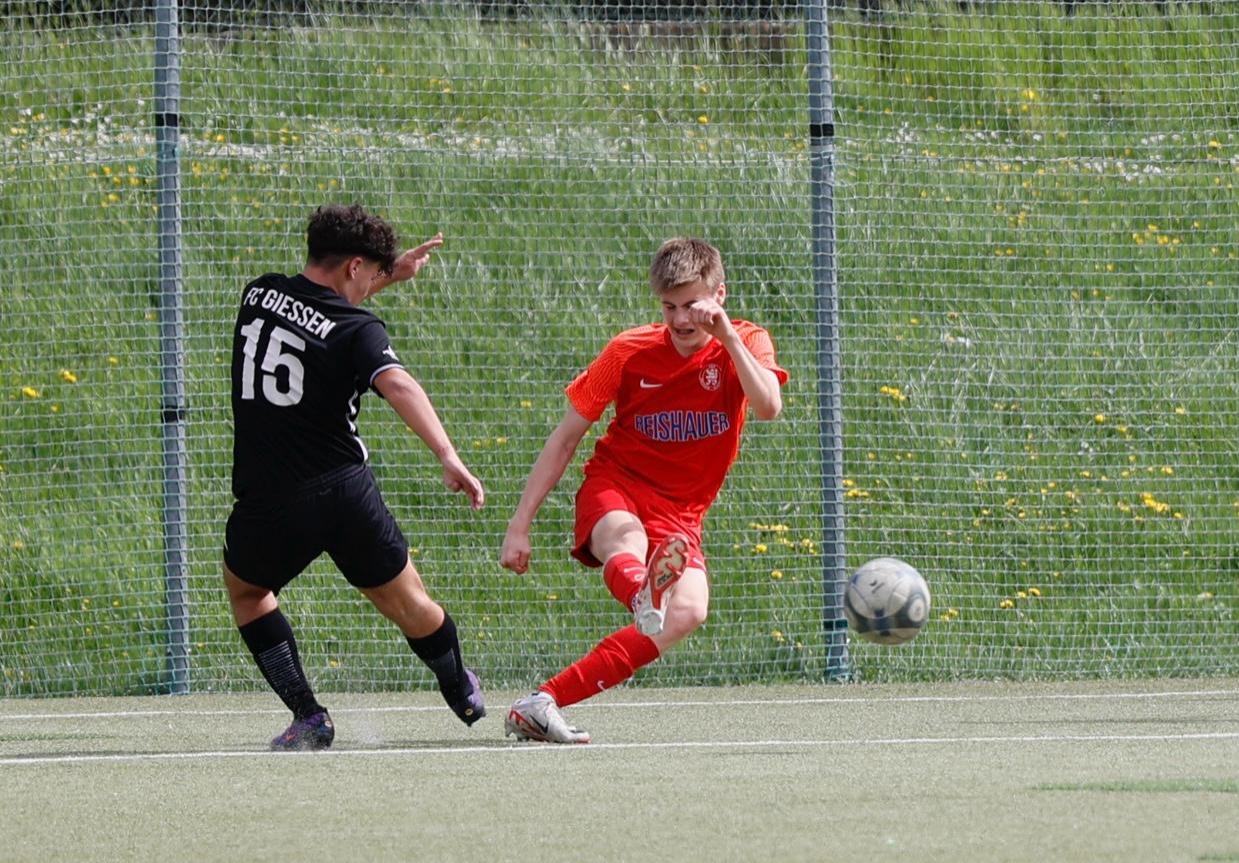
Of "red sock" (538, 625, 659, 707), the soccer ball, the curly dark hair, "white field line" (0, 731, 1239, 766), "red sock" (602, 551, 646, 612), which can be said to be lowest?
"white field line" (0, 731, 1239, 766)

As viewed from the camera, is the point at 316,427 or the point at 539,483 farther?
the point at 539,483

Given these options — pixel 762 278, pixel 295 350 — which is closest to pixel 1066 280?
pixel 762 278

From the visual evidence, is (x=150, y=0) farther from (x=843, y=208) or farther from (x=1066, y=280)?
(x=1066, y=280)

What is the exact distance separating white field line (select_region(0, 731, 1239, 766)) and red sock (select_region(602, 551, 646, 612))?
0.46 metres

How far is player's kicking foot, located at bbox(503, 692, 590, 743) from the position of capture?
5723 millimetres

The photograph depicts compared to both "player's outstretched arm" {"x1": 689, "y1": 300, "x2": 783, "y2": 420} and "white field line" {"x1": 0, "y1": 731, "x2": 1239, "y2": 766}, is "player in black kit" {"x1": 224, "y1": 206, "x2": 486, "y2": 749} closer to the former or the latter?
"white field line" {"x1": 0, "y1": 731, "x2": 1239, "y2": 766}

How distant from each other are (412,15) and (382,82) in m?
0.42

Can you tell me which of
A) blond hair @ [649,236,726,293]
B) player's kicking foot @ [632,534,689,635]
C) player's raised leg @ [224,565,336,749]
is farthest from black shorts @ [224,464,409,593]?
blond hair @ [649,236,726,293]

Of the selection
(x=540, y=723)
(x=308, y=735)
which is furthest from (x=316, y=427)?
(x=540, y=723)

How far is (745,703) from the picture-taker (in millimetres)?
7504

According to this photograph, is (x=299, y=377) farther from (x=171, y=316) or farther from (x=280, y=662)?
(x=171, y=316)

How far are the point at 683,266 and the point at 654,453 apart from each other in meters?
0.67

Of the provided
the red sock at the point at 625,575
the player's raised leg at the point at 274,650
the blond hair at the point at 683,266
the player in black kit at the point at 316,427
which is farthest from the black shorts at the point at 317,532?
the blond hair at the point at 683,266

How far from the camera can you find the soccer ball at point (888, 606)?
6102 mm
